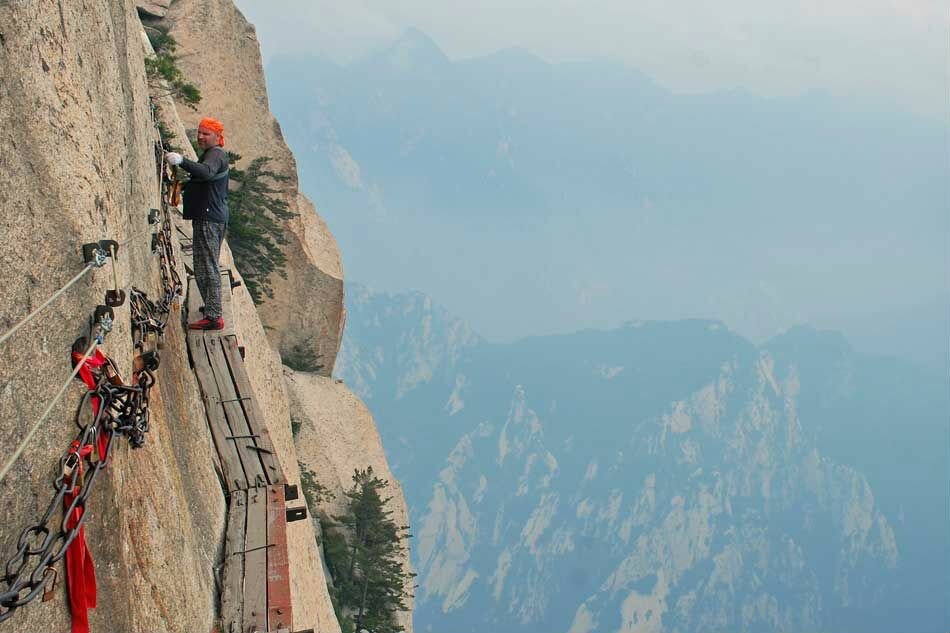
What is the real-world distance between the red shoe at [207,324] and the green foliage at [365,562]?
24.9 meters

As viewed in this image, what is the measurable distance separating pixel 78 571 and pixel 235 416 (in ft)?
20.7

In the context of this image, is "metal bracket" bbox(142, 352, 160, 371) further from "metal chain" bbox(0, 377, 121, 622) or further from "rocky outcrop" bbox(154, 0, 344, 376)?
"rocky outcrop" bbox(154, 0, 344, 376)

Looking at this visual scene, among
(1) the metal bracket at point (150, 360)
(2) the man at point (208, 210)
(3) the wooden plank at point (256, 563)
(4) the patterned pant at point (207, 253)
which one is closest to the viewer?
(1) the metal bracket at point (150, 360)

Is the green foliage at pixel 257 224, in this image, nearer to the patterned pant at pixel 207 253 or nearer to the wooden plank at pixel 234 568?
the patterned pant at pixel 207 253

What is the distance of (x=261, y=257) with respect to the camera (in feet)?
116

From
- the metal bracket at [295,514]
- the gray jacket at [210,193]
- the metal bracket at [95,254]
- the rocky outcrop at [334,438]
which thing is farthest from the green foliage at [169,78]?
the metal bracket at [95,254]

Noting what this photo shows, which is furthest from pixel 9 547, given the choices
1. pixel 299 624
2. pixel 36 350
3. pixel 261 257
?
pixel 261 257

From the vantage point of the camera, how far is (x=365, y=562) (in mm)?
36625

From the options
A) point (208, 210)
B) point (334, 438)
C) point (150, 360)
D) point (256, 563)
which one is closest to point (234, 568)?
point (256, 563)

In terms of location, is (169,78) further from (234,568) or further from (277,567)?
(277,567)

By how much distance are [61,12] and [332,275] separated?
34.1 m

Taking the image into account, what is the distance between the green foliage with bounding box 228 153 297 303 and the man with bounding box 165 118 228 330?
21181 millimetres

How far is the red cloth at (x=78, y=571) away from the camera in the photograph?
546 cm

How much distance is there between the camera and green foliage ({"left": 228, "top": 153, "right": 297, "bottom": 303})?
33062mm
